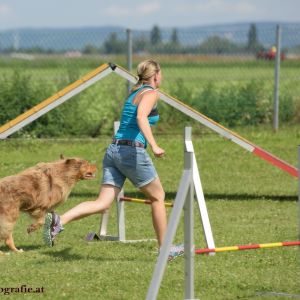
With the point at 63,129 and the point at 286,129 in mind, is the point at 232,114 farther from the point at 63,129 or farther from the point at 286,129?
the point at 63,129

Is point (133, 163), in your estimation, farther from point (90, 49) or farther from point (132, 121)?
point (90, 49)

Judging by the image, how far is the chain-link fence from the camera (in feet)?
54.1

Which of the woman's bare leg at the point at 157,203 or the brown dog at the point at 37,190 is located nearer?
the woman's bare leg at the point at 157,203

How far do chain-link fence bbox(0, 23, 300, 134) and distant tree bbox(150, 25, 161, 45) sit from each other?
0.02 meters

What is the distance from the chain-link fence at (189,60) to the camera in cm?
1650

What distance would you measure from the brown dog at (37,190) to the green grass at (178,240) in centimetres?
30

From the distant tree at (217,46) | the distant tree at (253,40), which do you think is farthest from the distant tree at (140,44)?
the distant tree at (253,40)

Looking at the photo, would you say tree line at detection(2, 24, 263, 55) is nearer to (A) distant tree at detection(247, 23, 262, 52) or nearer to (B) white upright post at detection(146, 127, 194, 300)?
(A) distant tree at detection(247, 23, 262, 52)

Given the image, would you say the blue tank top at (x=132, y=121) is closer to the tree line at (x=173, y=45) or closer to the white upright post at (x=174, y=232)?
the white upright post at (x=174, y=232)

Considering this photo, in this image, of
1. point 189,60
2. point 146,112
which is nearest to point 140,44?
point 189,60

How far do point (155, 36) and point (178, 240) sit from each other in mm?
9573

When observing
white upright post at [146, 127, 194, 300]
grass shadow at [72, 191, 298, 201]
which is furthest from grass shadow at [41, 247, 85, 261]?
grass shadow at [72, 191, 298, 201]

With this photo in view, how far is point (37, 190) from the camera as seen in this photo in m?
7.94

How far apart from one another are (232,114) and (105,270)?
9852mm
